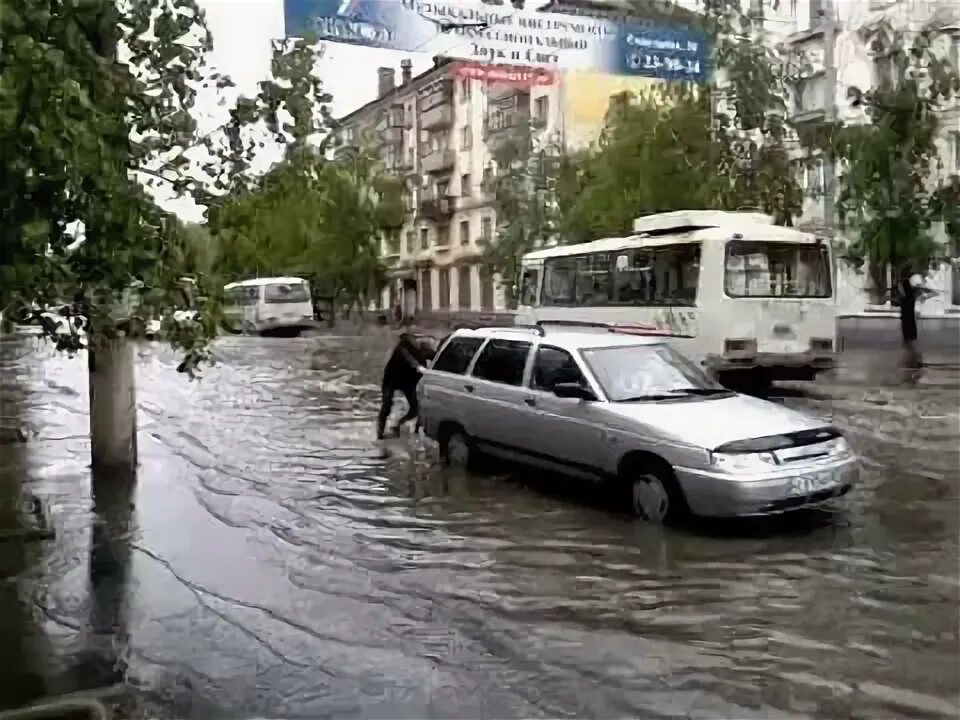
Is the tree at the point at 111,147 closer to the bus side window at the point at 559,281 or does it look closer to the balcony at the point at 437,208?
the balcony at the point at 437,208

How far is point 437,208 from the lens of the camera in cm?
477

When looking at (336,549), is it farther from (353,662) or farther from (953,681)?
(953,681)

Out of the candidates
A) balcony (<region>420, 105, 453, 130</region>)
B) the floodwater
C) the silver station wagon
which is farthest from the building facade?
the floodwater

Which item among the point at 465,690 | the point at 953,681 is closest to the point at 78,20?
the point at 465,690

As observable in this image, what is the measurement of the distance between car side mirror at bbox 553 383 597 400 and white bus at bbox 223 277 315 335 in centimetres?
113

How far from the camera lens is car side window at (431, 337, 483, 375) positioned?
5.39 m

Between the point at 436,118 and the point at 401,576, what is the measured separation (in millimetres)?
1892

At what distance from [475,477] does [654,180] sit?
5.29ft

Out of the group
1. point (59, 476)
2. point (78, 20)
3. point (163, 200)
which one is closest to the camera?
point (78, 20)

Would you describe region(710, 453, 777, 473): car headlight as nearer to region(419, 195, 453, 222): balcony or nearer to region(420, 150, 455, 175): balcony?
region(419, 195, 453, 222): balcony

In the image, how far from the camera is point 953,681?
10.6 feet

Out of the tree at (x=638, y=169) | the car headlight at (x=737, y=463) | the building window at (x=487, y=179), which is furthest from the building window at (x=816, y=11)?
the car headlight at (x=737, y=463)

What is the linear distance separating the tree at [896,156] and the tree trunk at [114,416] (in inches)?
135

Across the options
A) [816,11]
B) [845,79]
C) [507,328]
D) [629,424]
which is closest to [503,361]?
[507,328]
